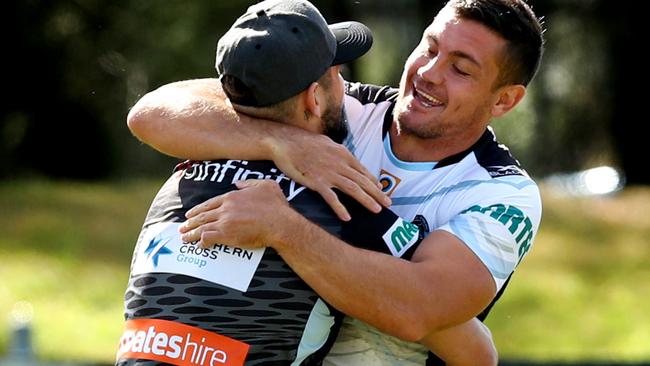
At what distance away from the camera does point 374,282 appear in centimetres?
316

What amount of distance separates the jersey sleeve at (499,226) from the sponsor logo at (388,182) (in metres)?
0.29

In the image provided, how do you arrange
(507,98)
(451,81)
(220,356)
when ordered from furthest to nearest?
1. (507,98)
2. (451,81)
3. (220,356)

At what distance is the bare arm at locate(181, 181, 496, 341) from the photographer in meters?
3.14

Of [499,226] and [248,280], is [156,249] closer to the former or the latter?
[248,280]

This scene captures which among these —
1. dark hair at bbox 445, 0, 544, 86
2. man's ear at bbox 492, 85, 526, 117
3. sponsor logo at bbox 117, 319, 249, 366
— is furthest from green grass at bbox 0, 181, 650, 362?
sponsor logo at bbox 117, 319, 249, 366

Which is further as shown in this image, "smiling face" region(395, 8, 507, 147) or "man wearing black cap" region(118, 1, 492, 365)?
"smiling face" region(395, 8, 507, 147)

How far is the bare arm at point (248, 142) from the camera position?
327 centimetres

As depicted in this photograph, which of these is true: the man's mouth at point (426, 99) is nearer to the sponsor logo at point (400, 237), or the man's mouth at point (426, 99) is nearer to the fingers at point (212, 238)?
the sponsor logo at point (400, 237)

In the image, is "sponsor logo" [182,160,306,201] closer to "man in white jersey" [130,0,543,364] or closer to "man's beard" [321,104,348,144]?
"man in white jersey" [130,0,543,364]

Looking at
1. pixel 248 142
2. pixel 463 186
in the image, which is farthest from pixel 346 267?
pixel 463 186

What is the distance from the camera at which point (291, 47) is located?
3229 mm

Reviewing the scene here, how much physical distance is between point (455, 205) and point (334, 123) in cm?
39

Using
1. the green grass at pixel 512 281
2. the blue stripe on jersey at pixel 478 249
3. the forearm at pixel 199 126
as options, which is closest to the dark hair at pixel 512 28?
the blue stripe on jersey at pixel 478 249

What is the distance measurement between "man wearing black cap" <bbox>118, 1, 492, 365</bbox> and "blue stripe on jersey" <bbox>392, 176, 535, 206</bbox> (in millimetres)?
262
